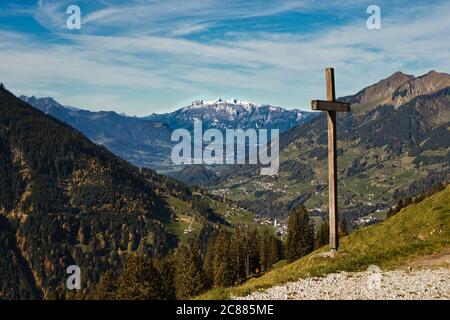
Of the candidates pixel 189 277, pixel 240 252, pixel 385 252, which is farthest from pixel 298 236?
pixel 385 252

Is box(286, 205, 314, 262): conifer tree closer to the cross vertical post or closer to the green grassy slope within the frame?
the green grassy slope

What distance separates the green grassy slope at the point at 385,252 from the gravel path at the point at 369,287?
1.07m

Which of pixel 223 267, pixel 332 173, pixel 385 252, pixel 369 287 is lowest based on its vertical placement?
pixel 223 267

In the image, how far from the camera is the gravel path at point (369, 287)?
59.4 ft

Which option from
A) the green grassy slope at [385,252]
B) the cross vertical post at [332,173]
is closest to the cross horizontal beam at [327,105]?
the cross vertical post at [332,173]

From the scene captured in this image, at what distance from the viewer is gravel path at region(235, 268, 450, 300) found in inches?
712

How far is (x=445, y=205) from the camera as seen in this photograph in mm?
45344

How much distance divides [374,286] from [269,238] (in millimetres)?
138484

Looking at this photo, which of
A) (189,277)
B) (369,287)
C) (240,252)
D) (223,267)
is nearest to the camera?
(369,287)

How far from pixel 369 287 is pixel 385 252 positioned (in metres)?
8.81

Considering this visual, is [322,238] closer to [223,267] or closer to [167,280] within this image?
[223,267]

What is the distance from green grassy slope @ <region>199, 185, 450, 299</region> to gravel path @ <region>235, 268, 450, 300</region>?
3.51ft

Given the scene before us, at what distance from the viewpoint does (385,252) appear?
1097 inches

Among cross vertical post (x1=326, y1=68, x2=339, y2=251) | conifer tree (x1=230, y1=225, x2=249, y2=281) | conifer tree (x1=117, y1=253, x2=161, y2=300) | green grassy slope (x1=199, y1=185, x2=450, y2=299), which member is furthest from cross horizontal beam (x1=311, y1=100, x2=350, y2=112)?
conifer tree (x1=230, y1=225, x2=249, y2=281)
